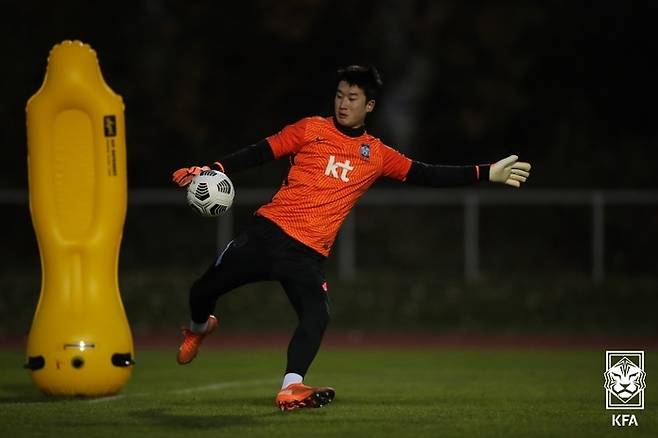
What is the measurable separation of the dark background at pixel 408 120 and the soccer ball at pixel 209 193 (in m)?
11.3

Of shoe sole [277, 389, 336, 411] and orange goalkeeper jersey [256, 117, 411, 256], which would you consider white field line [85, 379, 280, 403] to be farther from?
orange goalkeeper jersey [256, 117, 411, 256]

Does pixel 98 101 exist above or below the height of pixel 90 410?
above

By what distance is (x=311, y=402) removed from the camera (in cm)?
1050

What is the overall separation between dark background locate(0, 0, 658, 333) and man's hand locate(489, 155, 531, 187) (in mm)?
10791

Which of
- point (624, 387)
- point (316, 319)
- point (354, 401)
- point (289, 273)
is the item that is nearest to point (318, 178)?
point (289, 273)

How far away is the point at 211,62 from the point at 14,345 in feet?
44.8

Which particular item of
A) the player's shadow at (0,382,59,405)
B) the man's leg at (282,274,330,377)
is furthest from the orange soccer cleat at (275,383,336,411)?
the player's shadow at (0,382,59,405)

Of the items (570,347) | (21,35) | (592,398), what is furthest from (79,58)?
(21,35)

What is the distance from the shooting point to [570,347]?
18.9 meters

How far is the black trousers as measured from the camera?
34.7 feet

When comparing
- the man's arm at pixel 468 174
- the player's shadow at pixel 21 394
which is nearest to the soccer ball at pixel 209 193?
the man's arm at pixel 468 174

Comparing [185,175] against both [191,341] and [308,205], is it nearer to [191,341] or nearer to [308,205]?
[308,205]

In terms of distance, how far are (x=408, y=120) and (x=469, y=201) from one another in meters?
6.61

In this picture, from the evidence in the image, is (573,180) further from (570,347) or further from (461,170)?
(461,170)
